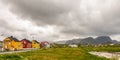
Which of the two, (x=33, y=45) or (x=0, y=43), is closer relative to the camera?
(x=0, y=43)

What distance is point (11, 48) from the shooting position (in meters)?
124

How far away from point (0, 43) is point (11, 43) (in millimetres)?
26704

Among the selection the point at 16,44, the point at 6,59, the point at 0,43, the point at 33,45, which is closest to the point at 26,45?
the point at 33,45

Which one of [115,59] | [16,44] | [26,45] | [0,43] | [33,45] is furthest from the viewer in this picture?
[33,45]

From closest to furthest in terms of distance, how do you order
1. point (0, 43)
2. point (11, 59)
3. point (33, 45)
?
point (11, 59) < point (0, 43) < point (33, 45)

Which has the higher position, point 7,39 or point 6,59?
point 7,39

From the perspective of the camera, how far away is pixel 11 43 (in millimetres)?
123500

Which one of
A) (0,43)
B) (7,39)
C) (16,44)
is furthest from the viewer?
(0,43)

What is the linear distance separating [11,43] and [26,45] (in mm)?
53235

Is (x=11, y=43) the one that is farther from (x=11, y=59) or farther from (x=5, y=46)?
(x=11, y=59)

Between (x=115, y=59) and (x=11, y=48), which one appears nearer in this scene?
(x=115, y=59)

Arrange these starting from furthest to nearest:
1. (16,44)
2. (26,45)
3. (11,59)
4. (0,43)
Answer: (26,45), (0,43), (16,44), (11,59)

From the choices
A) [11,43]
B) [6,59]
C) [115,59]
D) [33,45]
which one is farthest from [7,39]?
[115,59]

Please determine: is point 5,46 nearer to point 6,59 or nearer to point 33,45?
point 33,45
